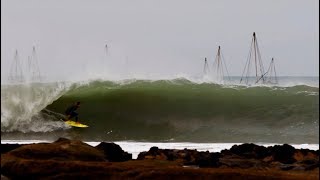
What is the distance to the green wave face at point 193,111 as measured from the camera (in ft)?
54.2

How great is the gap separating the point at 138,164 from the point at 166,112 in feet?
46.0

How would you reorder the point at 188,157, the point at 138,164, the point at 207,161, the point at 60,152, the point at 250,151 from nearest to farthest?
Result: the point at 138,164
the point at 60,152
the point at 207,161
the point at 188,157
the point at 250,151

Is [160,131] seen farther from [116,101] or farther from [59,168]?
[59,168]

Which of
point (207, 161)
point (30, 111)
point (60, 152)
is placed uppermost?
point (60, 152)

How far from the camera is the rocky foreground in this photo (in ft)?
18.4

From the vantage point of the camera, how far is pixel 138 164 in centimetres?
615

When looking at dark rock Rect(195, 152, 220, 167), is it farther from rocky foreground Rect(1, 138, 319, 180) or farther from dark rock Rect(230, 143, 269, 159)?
dark rock Rect(230, 143, 269, 159)

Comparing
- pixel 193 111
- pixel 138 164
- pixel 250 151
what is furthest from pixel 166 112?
pixel 138 164

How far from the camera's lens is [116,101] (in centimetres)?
2153

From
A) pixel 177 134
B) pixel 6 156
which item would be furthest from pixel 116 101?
pixel 6 156

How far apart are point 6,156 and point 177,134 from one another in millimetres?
11008

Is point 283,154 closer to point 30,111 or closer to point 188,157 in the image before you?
point 188,157

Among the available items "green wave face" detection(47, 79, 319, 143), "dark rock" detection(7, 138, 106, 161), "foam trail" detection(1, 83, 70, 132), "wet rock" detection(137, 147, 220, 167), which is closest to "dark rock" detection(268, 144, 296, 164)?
"wet rock" detection(137, 147, 220, 167)

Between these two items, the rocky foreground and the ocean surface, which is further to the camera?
the ocean surface
